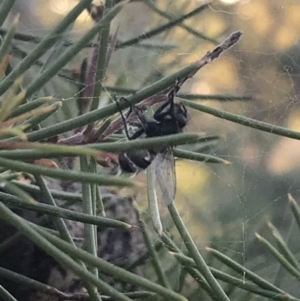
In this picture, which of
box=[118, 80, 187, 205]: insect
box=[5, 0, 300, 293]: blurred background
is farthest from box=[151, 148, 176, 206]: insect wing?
box=[5, 0, 300, 293]: blurred background

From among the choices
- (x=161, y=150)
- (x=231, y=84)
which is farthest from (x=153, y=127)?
(x=231, y=84)

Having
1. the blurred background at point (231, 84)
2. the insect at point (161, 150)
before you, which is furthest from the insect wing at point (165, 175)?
the blurred background at point (231, 84)

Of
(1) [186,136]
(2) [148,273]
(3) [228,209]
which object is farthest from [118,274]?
(3) [228,209]

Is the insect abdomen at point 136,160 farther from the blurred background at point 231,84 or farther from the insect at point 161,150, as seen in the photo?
the blurred background at point 231,84

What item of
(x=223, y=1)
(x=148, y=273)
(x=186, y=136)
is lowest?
(x=148, y=273)

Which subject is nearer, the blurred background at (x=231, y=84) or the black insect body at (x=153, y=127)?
the black insect body at (x=153, y=127)

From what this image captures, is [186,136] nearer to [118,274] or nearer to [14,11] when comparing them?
[118,274]

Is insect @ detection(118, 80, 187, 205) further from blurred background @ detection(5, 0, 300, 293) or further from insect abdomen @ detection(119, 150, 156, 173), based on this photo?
blurred background @ detection(5, 0, 300, 293)

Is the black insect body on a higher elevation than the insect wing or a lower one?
higher
